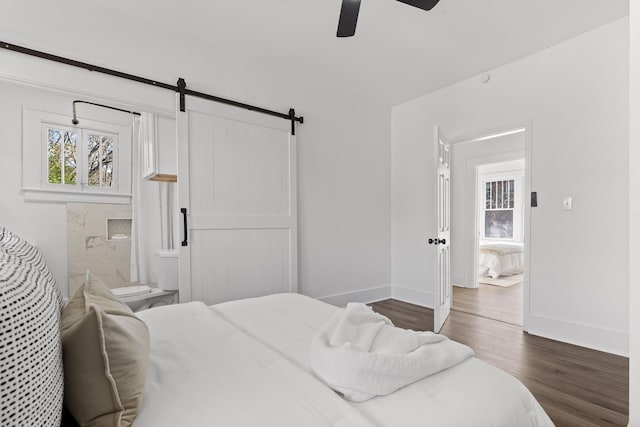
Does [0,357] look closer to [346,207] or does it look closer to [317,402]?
[317,402]

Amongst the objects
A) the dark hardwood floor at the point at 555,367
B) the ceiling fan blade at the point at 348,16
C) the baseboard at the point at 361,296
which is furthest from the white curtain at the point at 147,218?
the dark hardwood floor at the point at 555,367

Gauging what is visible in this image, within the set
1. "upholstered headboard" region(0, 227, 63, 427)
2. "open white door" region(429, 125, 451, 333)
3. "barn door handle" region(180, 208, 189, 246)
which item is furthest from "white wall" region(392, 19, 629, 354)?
"upholstered headboard" region(0, 227, 63, 427)

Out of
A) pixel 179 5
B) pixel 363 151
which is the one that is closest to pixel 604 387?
pixel 363 151

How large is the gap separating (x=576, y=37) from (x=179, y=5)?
3.32 metres

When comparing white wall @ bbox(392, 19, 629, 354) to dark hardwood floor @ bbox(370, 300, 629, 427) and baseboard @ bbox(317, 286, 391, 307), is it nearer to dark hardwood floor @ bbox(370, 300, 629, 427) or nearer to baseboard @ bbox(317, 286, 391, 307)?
dark hardwood floor @ bbox(370, 300, 629, 427)

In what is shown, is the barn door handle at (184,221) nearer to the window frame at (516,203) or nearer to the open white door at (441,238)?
the open white door at (441,238)

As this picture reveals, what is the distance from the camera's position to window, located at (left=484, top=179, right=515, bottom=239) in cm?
714

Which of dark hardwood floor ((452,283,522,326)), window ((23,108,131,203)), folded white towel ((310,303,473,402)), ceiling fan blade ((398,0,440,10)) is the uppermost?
ceiling fan blade ((398,0,440,10))

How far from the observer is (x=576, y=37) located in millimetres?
2824

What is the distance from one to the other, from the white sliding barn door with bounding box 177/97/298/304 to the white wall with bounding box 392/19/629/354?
7.41ft

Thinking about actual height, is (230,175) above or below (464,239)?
above

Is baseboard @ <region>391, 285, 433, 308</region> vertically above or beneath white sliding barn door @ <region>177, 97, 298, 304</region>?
beneath

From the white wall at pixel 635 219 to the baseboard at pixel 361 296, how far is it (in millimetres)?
2671

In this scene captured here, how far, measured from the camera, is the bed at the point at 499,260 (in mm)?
5797
